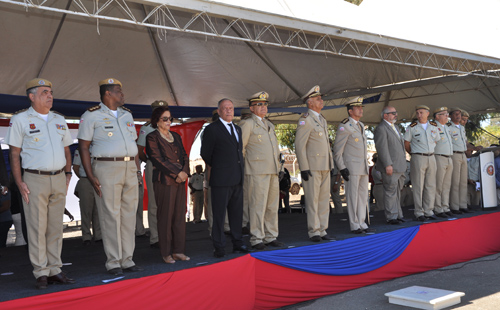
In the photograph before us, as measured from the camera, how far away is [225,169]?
4895mm

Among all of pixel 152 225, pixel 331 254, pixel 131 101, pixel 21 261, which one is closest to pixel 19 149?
pixel 21 261

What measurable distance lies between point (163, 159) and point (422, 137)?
3935mm

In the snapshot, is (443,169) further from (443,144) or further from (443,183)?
(443,144)

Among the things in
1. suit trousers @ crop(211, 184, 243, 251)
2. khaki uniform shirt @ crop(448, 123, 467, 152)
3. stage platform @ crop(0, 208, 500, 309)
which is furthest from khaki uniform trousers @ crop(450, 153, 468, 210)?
suit trousers @ crop(211, 184, 243, 251)

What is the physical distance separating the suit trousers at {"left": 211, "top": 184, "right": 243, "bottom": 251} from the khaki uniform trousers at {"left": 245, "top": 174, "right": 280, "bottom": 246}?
19 centimetres

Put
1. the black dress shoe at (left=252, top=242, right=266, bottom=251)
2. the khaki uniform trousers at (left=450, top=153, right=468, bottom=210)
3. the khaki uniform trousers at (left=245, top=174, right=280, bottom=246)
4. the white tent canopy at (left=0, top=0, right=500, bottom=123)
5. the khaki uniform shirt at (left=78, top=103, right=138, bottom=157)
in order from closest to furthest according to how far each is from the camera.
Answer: the khaki uniform shirt at (left=78, top=103, right=138, bottom=157)
the black dress shoe at (left=252, top=242, right=266, bottom=251)
the khaki uniform trousers at (left=245, top=174, right=280, bottom=246)
the white tent canopy at (left=0, top=0, right=500, bottom=123)
the khaki uniform trousers at (left=450, top=153, right=468, bottom=210)

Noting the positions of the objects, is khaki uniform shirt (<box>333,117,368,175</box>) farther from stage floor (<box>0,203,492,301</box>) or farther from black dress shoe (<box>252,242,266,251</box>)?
black dress shoe (<box>252,242,266,251</box>)

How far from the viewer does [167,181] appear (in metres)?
4.63

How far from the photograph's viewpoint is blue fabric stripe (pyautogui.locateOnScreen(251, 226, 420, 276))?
4.71 m

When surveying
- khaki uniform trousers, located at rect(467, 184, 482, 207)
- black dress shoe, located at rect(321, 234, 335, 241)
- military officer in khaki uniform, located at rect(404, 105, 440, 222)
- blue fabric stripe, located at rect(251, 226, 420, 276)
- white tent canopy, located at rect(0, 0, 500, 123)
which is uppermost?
white tent canopy, located at rect(0, 0, 500, 123)

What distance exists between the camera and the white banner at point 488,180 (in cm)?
769

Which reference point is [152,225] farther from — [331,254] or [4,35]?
[4,35]

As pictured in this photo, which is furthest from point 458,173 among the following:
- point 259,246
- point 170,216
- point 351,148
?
point 170,216

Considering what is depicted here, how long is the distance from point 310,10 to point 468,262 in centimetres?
371
